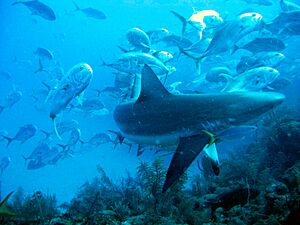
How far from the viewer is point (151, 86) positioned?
3896mm

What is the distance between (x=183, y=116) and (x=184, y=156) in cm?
84

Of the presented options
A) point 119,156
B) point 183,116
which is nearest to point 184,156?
point 183,116

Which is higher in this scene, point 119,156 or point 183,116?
point 119,156

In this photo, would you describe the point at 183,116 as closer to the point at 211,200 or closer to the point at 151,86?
the point at 151,86

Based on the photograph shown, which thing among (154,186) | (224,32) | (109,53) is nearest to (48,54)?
(224,32)

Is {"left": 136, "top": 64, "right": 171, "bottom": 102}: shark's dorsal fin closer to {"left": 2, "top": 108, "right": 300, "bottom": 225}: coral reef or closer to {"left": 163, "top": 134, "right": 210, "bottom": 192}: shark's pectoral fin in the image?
{"left": 163, "top": 134, "right": 210, "bottom": 192}: shark's pectoral fin

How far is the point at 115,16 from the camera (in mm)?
58312

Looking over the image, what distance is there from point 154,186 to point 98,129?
2572 centimetres

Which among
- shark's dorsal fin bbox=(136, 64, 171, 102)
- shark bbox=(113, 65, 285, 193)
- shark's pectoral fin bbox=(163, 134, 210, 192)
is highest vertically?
shark's dorsal fin bbox=(136, 64, 171, 102)

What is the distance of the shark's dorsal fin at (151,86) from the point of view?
3.85 m

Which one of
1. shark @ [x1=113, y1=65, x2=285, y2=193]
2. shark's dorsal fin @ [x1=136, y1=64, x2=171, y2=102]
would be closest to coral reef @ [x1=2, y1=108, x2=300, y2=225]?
shark @ [x1=113, y1=65, x2=285, y2=193]

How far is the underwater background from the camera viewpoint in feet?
Answer: 13.3

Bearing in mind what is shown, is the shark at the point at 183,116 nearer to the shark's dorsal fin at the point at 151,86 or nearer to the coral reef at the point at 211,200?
the shark's dorsal fin at the point at 151,86

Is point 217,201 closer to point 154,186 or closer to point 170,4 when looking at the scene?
point 154,186
